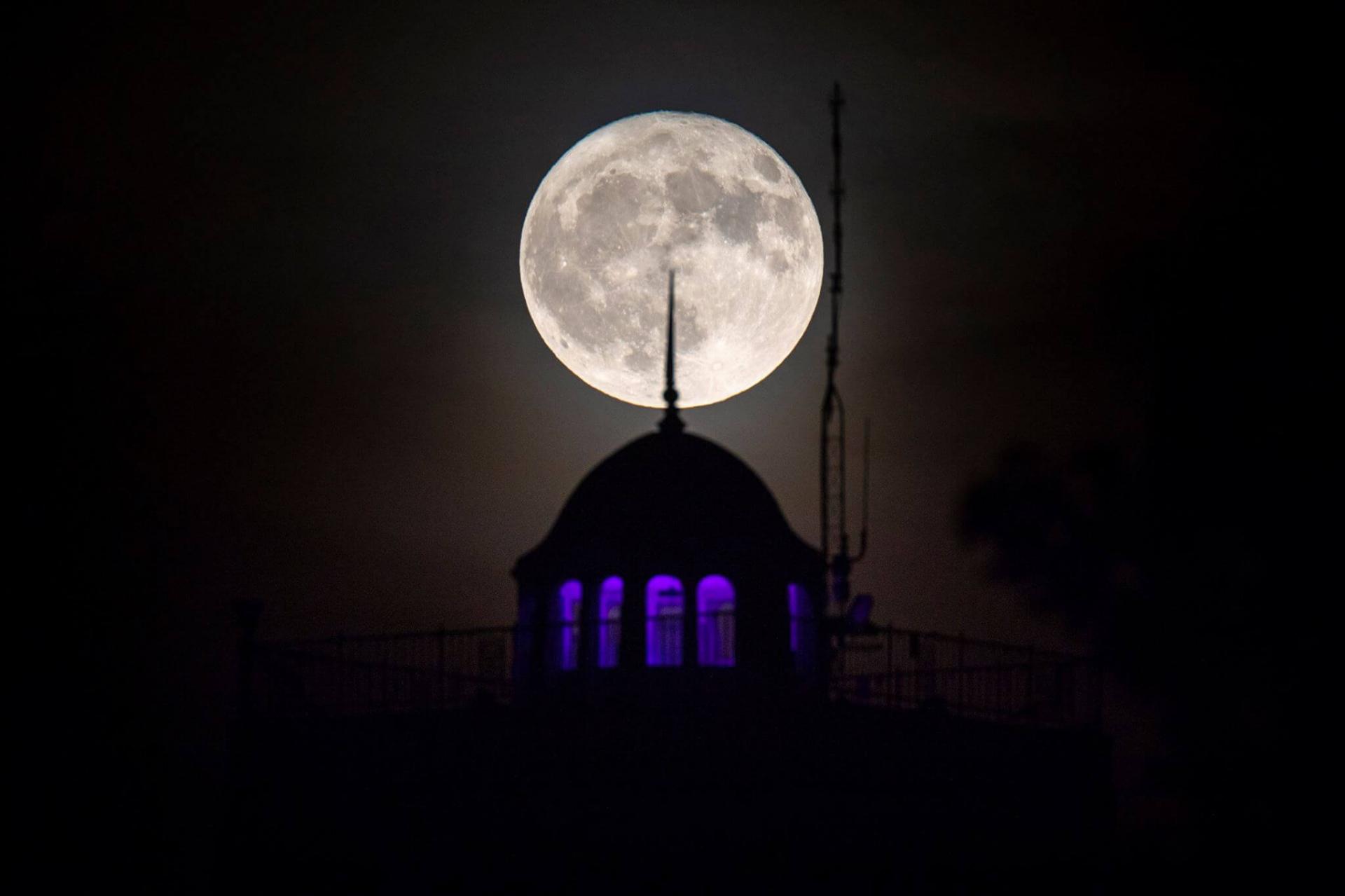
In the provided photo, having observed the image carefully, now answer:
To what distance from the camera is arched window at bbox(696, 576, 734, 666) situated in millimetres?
37562

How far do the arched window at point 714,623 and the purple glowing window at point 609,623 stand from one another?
1.35 meters

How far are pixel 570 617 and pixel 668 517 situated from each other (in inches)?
121

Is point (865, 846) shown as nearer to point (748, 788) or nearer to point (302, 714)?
point (748, 788)

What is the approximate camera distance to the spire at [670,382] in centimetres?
3934

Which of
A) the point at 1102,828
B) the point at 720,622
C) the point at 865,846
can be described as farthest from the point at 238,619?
the point at 1102,828

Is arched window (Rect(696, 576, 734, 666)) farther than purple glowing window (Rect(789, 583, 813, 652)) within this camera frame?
No

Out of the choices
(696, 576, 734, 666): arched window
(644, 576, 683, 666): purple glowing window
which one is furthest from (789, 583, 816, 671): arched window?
(644, 576, 683, 666): purple glowing window

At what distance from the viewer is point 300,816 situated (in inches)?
1383

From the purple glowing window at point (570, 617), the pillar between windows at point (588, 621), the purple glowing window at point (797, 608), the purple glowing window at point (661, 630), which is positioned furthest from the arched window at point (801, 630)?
the purple glowing window at point (570, 617)

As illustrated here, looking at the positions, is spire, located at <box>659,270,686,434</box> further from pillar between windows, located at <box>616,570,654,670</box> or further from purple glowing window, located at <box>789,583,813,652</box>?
purple glowing window, located at <box>789,583,813,652</box>

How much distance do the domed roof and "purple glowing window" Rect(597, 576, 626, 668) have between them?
0.38 m

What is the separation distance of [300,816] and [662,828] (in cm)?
611

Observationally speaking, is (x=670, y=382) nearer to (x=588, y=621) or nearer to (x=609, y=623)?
(x=609, y=623)

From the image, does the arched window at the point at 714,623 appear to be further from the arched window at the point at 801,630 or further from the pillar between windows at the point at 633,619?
the arched window at the point at 801,630
